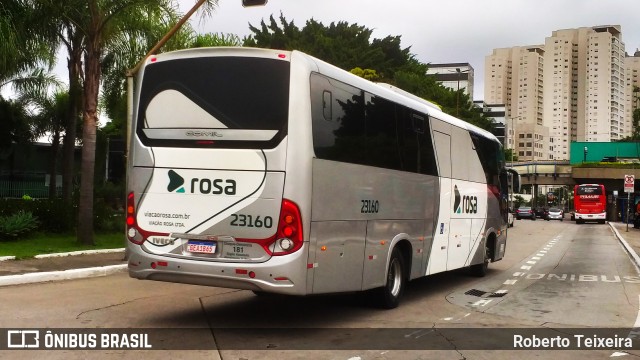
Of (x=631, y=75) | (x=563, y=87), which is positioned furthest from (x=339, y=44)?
(x=563, y=87)

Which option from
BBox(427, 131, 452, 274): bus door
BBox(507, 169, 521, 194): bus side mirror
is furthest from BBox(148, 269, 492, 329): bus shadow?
BBox(507, 169, 521, 194): bus side mirror

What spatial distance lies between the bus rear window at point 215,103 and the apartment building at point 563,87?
129775mm

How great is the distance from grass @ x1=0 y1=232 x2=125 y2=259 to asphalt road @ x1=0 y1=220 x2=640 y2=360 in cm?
316

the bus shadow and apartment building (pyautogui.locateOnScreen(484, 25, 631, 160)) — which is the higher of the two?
apartment building (pyautogui.locateOnScreen(484, 25, 631, 160))

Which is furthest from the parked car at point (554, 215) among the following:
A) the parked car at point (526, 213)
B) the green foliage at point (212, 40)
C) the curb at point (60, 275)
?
the curb at point (60, 275)

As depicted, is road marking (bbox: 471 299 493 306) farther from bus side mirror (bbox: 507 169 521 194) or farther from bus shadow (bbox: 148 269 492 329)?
bus side mirror (bbox: 507 169 521 194)

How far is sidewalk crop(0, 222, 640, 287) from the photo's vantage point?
37.7 feet

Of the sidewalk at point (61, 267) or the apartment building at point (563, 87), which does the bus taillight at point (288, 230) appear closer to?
the sidewalk at point (61, 267)

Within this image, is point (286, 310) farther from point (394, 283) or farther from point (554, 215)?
point (554, 215)

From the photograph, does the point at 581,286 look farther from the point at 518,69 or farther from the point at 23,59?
the point at 518,69

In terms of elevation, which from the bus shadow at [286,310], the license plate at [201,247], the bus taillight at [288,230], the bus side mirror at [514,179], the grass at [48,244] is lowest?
the bus shadow at [286,310]

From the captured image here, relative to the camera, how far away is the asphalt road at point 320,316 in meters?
6.80

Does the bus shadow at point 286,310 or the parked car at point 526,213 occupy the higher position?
the parked car at point 526,213

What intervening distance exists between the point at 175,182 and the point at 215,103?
105 cm
